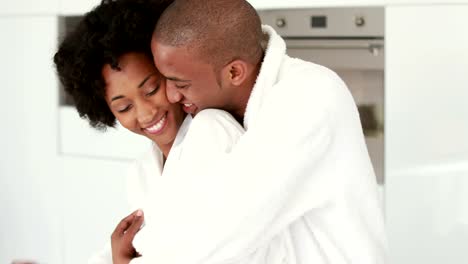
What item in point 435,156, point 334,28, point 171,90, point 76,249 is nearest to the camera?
point 171,90

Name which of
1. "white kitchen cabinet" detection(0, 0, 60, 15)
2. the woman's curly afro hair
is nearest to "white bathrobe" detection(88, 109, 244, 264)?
the woman's curly afro hair

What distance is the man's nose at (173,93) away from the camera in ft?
3.99

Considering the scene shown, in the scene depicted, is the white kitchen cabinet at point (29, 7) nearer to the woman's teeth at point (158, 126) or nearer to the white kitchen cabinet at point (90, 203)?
the white kitchen cabinet at point (90, 203)

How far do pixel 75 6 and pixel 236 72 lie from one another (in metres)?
1.96

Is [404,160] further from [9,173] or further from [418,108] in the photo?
[9,173]

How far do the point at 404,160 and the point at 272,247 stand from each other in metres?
1.24

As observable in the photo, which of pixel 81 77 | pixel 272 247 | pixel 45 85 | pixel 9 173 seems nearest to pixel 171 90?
pixel 81 77

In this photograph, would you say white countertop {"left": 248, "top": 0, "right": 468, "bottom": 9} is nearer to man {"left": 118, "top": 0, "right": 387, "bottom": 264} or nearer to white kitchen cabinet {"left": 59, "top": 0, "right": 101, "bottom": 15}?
white kitchen cabinet {"left": 59, "top": 0, "right": 101, "bottom": 15}

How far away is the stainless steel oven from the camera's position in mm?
2365

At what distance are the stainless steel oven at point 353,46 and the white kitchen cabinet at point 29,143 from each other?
1044mm

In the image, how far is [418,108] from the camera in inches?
90.3

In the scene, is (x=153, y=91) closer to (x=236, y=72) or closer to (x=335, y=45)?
(x=236, y=72)

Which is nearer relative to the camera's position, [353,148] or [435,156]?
[353,148]

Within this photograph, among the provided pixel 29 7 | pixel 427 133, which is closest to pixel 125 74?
pixel 427 133
